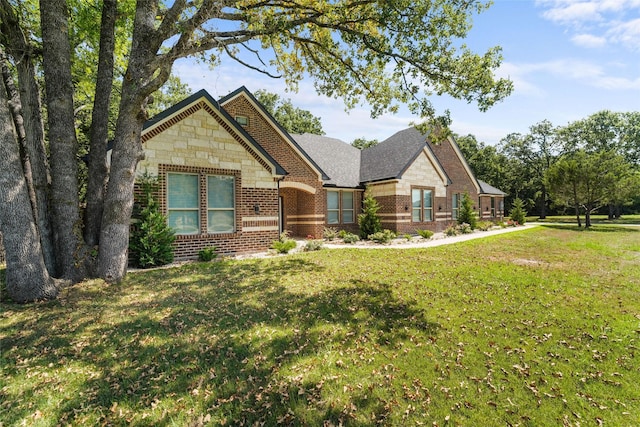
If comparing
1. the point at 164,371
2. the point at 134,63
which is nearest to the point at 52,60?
the point at 134,63

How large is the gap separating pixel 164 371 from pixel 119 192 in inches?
200

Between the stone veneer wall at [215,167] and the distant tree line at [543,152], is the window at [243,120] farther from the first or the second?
the distant tree line at [543,152]

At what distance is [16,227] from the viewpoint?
5621 mm

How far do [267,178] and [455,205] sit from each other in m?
17.6

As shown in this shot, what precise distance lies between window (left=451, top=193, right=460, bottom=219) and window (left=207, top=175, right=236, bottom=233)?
717 inches

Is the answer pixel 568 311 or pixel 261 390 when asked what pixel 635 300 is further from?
pixel 261 390

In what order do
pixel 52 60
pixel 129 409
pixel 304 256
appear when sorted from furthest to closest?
pixel 304 256
pixel 52 60
pixel 129 409

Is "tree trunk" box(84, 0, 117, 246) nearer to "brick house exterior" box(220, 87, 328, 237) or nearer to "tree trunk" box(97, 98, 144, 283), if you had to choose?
"tree trunk" box(97, 98, 144, 283)

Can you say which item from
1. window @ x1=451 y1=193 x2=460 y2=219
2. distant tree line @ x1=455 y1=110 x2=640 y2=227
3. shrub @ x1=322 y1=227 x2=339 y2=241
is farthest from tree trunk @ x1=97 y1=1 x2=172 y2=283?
distant tree line @ x1=455 y1=110 x2=640 y2=227

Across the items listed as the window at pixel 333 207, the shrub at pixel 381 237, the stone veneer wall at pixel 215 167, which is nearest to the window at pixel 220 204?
the stone veneer wall at pixel 215 167

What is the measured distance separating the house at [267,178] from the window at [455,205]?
0.08m

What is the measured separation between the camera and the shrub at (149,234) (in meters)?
8.97

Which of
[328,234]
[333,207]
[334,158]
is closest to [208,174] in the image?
[328,234]

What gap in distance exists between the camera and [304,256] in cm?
1103
